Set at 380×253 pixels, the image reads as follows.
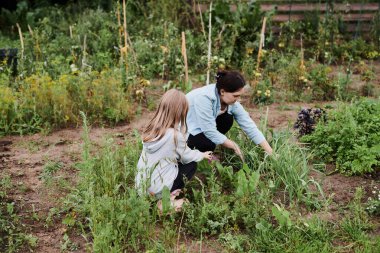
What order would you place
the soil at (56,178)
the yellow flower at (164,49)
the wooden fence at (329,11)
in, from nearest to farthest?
the soil at (56,178) → the yellow flower at (164,49) → the wooden fence at (329,11)

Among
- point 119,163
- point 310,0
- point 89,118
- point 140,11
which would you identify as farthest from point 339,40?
point 119,163

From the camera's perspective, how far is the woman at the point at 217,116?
168 inches

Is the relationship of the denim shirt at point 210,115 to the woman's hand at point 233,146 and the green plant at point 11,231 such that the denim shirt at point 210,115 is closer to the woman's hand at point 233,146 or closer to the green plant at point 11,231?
the woman's hand at point 233,146

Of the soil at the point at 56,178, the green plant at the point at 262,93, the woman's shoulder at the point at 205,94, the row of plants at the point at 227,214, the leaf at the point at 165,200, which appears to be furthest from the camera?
the green plant at the point at 262,93

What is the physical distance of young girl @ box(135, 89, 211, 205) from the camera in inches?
152

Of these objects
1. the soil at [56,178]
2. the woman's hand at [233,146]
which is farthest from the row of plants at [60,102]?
the woman's hand at [233,146]

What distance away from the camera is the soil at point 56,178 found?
3.90 meters

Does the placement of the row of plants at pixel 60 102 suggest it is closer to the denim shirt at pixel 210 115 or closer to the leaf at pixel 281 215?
the denim shirt at pixel 210 115

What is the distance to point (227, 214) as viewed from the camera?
3.93m

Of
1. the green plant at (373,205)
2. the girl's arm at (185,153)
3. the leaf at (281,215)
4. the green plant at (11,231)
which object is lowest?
the green plant at (11,231)

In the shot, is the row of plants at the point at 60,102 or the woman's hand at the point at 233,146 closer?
the woman's hand at the point at 233,146

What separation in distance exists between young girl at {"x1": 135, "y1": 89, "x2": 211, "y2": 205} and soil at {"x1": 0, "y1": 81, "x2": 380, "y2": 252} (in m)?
0.49

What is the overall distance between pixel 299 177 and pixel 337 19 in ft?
16.4

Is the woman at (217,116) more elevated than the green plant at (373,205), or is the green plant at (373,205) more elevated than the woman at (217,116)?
the woman at (217,116)
